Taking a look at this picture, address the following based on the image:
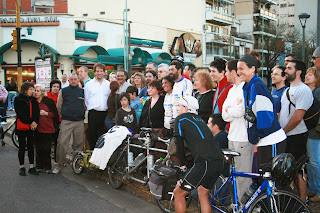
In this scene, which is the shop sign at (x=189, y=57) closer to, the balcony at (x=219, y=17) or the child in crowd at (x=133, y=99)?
the balcony at (x=219, y=17)

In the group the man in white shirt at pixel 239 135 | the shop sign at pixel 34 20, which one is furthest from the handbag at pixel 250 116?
the shop sign at pixel 34 20

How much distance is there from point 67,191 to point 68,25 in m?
28.6

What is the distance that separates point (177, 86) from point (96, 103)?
103 inches

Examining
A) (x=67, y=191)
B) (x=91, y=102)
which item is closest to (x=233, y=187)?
(x=67, y=191)

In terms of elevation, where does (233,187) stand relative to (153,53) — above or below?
below

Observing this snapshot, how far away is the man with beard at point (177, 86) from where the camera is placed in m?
6.82

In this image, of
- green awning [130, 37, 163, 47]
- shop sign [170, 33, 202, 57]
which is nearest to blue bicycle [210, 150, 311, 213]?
green awning [130, 37, 163, 47]

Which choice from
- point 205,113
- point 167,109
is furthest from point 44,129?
point 205,113

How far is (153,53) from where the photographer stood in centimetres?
4222

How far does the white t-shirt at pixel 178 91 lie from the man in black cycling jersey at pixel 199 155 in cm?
212

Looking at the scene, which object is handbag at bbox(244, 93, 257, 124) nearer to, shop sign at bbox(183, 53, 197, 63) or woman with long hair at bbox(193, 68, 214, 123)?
woman with long hair at bbox(193, 68, 214, 123)

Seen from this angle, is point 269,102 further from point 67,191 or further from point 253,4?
point 253,4

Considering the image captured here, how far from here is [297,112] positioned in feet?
17.3

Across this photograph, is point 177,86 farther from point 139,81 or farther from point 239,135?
point 139,81
